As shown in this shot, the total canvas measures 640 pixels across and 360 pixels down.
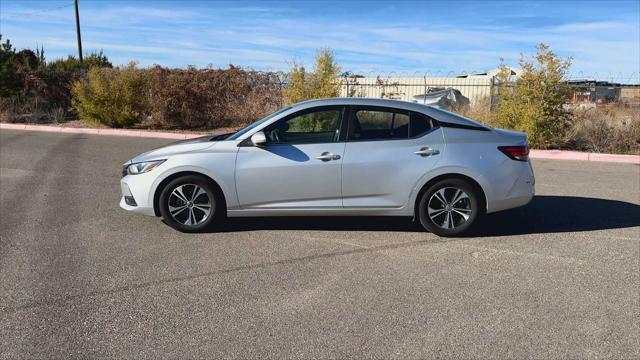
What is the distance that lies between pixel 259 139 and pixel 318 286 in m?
1.88

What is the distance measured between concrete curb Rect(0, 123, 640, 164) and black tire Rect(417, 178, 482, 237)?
25.6 feet

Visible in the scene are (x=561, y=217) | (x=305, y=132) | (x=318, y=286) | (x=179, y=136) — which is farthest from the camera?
(x=179, y=136)

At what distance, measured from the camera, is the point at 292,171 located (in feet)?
18.3

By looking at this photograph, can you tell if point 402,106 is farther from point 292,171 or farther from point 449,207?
point 292,171

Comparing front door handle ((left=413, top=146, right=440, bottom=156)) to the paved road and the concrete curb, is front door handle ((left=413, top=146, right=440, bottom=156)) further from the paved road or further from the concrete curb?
the concrete curb

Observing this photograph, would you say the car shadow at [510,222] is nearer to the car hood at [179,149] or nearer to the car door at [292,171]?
the car door at [292,171]

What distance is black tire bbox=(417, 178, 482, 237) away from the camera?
5.67 metres

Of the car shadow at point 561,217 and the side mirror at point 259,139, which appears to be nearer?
the side mirror at point 259,139

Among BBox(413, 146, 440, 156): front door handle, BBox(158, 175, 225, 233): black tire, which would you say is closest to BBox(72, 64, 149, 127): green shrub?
BBox(158, 175, 225, 233): black tire

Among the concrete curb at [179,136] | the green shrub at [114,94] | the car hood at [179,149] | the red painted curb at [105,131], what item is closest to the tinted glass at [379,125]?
the car hood at [179,149]

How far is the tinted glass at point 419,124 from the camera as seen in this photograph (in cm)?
573

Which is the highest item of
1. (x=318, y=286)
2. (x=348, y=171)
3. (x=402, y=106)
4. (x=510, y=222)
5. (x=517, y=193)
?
(x=402, y=106)

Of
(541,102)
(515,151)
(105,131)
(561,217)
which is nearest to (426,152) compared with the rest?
(515,151)

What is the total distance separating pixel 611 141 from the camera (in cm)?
1348
